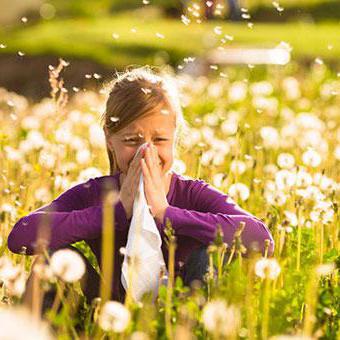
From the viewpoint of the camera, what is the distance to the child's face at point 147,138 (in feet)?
9.37

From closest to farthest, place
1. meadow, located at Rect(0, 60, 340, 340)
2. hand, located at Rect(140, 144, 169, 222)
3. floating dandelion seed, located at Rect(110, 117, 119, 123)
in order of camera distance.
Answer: meadow, located at Rect(0, 60, 340, 340) < hand, located at Rect(140, 144, 169, 222) < floating dandelion seed, located at Rect(110, 117, 119, 123)

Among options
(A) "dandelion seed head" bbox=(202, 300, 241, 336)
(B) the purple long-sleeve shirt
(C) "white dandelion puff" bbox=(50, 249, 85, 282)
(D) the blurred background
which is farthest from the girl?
(D) the blurred background

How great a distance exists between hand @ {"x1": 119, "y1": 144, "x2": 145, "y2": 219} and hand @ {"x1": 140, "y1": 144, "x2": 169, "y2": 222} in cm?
2

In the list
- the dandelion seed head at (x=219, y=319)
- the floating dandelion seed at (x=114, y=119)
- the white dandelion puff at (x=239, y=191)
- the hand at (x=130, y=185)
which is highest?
the floating dandelion seed at (x=114, y=119)

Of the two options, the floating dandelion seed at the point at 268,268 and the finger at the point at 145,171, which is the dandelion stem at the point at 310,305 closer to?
the floating dandelion seed at the point at 268,268

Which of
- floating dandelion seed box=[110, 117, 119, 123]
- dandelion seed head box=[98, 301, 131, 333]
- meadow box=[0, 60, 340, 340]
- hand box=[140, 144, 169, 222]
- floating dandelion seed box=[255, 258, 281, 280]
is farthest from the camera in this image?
floating dandelion seed box=[110, 117, 119, 123]

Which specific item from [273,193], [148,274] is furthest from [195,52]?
[148,274]

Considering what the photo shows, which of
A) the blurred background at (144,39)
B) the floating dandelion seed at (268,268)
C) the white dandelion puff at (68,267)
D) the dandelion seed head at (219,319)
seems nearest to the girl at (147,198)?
the floating dandelion seed at (268,268)

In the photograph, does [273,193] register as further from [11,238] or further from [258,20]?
[258,20]

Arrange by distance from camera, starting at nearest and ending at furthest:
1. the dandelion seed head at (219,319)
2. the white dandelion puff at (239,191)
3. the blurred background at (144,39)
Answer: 1. the dandelion seed head at (219,319)
2. the white dandelion puff at (239,191)
3. the blurred background at (144,39)

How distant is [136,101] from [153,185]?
32 cm

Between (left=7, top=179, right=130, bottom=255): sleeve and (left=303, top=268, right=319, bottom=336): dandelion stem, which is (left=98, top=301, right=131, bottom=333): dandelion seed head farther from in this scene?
(left=7, top=179, right=130, bottom=255): sleeve

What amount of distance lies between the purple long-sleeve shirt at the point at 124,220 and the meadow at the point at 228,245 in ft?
0.21

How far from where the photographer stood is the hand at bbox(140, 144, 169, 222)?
2.71 metres
